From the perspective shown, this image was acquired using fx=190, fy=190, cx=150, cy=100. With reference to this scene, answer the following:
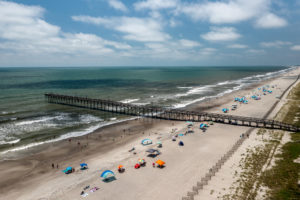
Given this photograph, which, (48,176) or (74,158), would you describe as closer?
(48,176)

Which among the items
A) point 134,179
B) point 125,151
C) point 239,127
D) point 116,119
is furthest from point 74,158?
point 239,127

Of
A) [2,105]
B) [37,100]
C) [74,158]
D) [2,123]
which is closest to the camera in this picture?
[74,158]

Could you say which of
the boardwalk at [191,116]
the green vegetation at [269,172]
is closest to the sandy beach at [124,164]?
the green vegetation at [269,172]

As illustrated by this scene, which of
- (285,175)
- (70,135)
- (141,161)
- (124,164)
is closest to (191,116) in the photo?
(141,161)

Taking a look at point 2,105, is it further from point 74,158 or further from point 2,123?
point 74,158

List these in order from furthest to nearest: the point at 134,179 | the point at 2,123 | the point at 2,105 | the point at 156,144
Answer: the point at 2,105 < the point at 2,123 < the point at 156,144 < the point at 134,179

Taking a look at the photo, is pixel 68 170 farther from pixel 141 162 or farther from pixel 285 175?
pixel 285 175

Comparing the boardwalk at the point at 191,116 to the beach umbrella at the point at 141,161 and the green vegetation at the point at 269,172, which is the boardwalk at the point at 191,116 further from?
the beach umbrella at the point at 141,161

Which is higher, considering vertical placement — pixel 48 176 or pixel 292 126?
pixel 292 126
